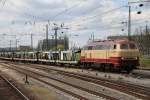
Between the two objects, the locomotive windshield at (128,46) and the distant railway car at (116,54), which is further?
the locomotive windshield at (128,46)

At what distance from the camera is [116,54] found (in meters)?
37.4

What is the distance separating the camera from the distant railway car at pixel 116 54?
121ft

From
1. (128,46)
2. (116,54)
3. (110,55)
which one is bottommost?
(110,55)

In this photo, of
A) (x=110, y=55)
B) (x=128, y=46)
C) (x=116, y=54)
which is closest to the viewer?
(x=116, y=54)

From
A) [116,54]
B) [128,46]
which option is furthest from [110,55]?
[128,46]

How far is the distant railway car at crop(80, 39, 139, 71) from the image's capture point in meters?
36.8

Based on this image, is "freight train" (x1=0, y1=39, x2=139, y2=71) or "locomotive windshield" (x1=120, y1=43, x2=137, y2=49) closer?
"freight train" (x1=0, y1=39, x2=139, y2=71)

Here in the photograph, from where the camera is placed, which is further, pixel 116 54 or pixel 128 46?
pixel 128 46

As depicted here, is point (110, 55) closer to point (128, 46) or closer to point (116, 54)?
point (116, 54)

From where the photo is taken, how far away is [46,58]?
76375 millimetres

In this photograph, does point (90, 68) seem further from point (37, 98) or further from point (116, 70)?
point (37, 98)

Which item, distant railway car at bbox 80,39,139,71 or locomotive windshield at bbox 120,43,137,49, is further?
locomotive windshield at bbox 120,43,137,49

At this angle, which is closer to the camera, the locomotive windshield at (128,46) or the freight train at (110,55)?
the freight train at (110,55)

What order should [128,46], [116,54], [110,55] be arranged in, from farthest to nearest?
1. [110,55]
2. [128,46]
3. [116,54]
